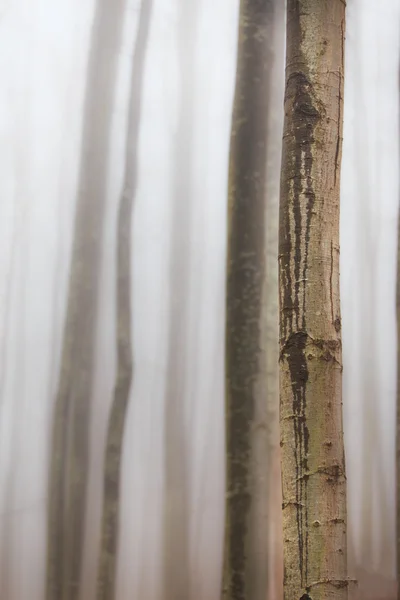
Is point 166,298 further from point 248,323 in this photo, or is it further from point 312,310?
point 312,310

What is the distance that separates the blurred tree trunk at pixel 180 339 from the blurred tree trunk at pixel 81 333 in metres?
0.16

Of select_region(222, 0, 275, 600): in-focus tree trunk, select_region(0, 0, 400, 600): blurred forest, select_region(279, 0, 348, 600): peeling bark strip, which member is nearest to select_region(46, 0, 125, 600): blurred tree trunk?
select_region(0, 0, 400, 600): blurred forest

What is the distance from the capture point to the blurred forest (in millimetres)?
1519

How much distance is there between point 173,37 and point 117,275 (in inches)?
22.8

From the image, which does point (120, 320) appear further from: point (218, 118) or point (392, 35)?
point (392, 35)

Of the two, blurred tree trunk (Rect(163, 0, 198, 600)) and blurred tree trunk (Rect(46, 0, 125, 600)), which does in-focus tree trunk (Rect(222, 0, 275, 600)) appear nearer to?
blurred tree trunk (Rect(163, 0, 198, 600))

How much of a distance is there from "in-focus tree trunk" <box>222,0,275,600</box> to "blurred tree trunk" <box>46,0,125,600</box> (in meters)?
0.29

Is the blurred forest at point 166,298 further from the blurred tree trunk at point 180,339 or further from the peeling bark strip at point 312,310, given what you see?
the peeling bark strip at point 312,310

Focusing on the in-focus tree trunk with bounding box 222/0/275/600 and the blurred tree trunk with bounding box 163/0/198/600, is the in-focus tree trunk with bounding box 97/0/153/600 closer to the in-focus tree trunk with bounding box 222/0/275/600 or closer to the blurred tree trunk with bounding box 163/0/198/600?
the blurred tree trunk with bounding box 163/0/198/600

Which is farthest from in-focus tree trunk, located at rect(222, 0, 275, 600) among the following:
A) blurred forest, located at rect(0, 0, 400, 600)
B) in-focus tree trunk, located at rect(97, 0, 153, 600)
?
in-focus tree trunk, located at rect(97, 0, 153, 600)

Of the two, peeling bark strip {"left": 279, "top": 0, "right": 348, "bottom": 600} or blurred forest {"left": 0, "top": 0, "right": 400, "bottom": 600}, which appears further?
blurred forest {"left": 0, "top": 0, "right": 400, "bottom": 600}

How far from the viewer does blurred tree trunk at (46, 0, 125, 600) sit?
4.91 feet

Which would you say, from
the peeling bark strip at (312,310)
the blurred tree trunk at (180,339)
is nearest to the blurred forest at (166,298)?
the blurred tree trunk at (180,339)

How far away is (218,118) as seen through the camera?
1.70 meters
